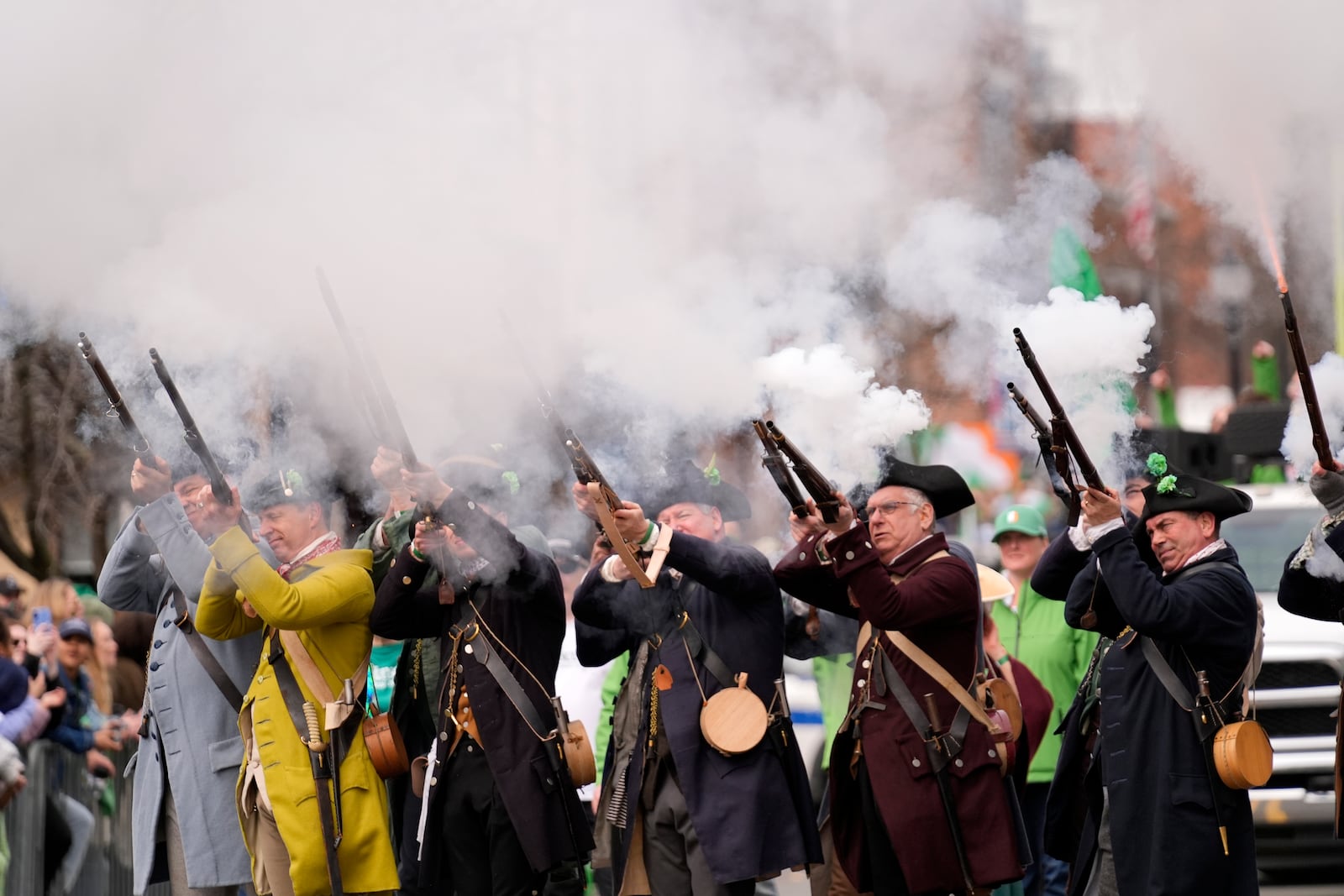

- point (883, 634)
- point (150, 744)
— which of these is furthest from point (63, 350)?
point (883, 634)

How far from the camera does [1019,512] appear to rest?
32.6 feet

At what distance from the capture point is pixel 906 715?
6.75m

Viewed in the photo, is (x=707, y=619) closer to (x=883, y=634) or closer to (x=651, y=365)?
(x=883, y=634)

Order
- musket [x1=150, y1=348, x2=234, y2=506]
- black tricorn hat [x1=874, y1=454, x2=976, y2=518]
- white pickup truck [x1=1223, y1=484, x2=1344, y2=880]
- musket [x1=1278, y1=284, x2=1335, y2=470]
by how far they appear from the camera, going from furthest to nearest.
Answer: white pickup truck [x1=1223, y1=484, x2=1344, y2=880]
black tricorn hat [x1=874, y1=454, x2=976, y2=518]
musket [x1=150, y1=348, x2=234, y2=506]
musket [x1=1278, y1=284, x2=1335, y2=470]

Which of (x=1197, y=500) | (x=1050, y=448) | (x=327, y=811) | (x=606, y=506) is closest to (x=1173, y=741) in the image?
(x=1197, y=500)

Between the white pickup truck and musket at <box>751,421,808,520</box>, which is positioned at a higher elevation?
musket at <box>751,421,808,520</box>

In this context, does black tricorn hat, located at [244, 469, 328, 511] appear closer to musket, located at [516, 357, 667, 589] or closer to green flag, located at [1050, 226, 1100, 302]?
musket, located at [516, 357, 667, 589]

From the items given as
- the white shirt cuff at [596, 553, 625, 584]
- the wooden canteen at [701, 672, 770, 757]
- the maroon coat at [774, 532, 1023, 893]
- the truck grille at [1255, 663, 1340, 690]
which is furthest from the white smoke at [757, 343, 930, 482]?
the truck grille at [1255, 663, 1340, 690]

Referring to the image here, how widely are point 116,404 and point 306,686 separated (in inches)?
49.6

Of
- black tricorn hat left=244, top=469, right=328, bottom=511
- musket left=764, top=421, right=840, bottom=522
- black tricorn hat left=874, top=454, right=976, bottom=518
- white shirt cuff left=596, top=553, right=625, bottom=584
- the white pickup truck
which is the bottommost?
the white pickup truck

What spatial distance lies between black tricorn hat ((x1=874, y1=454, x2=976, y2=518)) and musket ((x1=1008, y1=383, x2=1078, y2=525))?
0.36m

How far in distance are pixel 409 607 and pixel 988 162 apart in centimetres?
481

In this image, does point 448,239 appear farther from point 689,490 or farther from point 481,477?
point 689,490

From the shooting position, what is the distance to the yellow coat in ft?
22.0
